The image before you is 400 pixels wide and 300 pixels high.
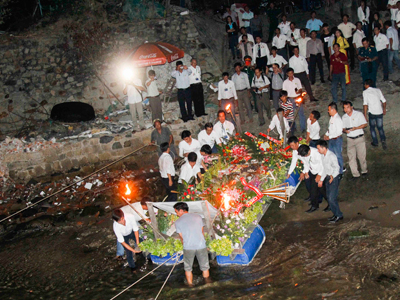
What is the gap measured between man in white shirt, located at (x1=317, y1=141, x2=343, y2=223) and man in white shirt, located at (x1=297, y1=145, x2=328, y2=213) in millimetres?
133

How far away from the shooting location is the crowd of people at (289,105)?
8.08 m

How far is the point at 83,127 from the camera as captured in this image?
14227mm

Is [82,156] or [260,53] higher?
[260,53]

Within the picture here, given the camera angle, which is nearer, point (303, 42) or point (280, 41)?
point (303, 42)

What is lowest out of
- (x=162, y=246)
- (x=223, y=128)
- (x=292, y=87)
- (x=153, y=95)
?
(x=162, y=246)

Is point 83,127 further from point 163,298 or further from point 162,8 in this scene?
point 163,298

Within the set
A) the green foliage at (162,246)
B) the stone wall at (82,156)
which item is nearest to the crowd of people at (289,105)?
the green foliage at (162,246)

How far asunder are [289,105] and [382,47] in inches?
157

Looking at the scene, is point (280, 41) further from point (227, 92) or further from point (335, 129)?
point (335, 129)

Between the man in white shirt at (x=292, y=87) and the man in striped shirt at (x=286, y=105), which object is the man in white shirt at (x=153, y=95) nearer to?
the man in white shirt at (x=292, y=87)

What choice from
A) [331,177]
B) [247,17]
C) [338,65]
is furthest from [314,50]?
[331,177]

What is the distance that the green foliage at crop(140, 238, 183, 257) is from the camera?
7453mm

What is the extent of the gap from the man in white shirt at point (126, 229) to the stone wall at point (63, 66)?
8.64 m

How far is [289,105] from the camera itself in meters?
11.2
